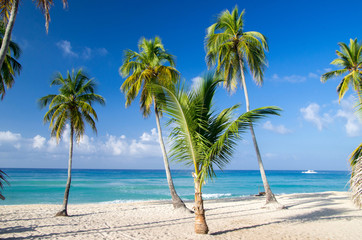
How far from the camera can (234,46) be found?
516 inches

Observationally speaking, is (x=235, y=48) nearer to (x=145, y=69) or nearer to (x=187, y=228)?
(x=145, y=69)

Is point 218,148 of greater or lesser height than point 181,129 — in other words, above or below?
below

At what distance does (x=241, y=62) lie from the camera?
13.2m

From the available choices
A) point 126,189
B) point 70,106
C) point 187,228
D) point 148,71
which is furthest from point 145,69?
point 126,189

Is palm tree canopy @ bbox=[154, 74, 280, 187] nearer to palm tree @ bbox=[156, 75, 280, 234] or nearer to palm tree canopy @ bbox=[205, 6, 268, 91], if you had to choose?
palm tree @ bbox=[156, 75, 280, 234]

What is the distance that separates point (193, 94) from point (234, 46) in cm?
765

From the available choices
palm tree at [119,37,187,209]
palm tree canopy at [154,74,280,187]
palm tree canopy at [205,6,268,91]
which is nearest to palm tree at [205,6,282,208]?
palm tree canopy at [205,6,268,91]

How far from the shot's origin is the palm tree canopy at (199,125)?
652cm

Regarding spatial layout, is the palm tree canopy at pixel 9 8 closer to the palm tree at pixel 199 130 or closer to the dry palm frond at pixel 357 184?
the palm tree at pixel 199 130

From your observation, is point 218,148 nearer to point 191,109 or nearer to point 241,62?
point 191,109

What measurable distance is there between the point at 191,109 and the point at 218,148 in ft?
4.39

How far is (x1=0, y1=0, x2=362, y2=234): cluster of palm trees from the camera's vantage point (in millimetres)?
6379

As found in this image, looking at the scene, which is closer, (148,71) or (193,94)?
(193,94)

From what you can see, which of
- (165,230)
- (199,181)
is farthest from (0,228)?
(199,181)
